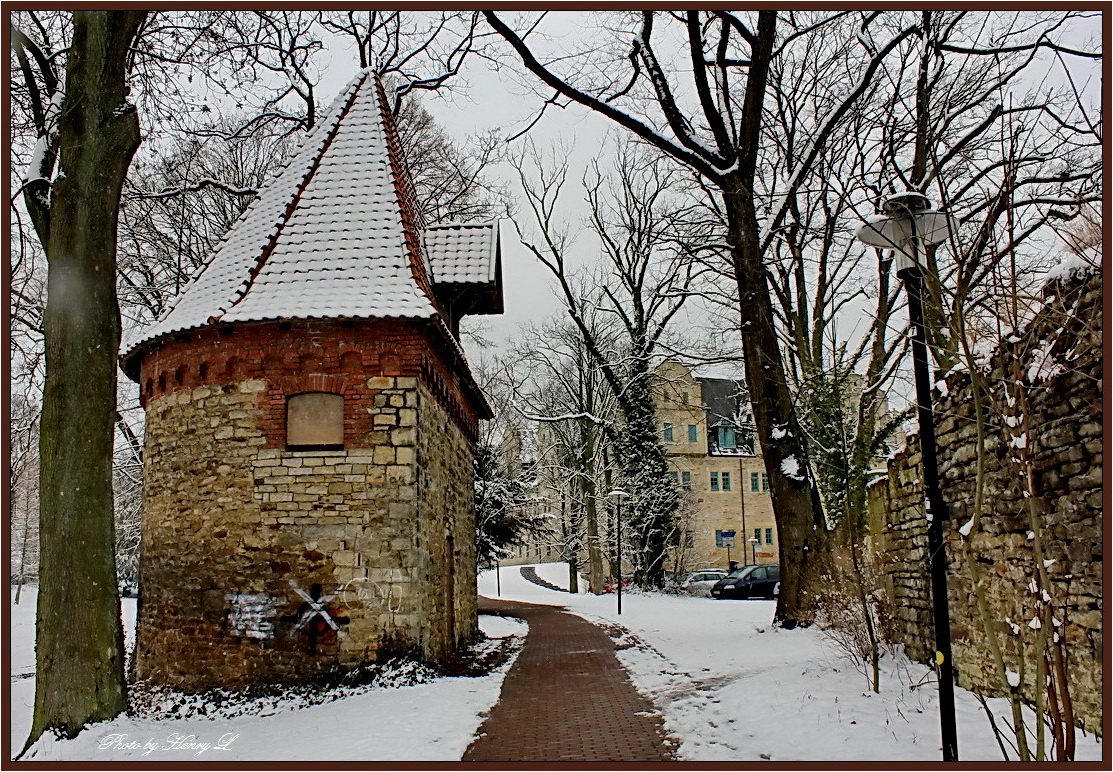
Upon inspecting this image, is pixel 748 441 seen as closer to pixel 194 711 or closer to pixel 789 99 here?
pixel 789 99

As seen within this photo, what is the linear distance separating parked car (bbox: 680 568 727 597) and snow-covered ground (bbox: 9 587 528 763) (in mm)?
19281

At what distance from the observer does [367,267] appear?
10969 mm

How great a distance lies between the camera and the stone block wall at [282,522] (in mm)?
9875

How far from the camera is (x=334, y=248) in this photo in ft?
37.1

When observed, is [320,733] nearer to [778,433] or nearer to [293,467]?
[293,467]

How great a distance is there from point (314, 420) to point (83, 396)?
2735 mm

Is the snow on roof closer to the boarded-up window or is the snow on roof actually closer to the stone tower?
the stone tower

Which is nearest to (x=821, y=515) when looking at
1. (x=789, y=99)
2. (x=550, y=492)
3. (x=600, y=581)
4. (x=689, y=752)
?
(x=689, y=752)

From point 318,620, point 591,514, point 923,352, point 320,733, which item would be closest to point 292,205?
point 318,620

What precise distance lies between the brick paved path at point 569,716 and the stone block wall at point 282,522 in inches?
68.1

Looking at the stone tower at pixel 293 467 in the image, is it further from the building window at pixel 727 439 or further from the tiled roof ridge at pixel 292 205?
the building window at pixel 727 439

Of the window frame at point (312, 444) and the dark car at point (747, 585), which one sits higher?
the window frame at point (312, 444)

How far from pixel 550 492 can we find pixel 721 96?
90.3ft

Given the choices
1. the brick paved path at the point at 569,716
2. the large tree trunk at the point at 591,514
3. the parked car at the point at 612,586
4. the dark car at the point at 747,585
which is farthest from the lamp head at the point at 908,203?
the parked car at the point at 612,586
